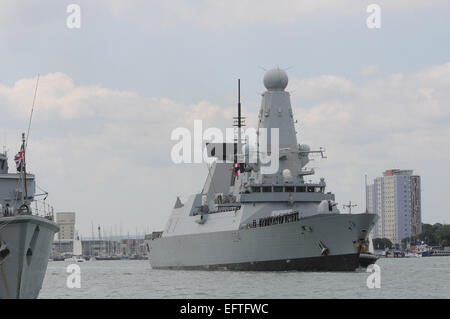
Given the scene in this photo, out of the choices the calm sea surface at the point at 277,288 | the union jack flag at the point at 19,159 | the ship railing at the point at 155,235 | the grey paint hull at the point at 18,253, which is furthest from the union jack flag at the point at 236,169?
the grey paint hull at the point at 18,253

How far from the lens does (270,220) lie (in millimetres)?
52938

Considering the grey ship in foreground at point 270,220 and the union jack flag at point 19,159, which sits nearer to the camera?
the union jack flag at point 19,159

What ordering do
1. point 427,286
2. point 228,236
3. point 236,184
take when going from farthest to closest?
point 236,184 → point 228,236 → point 427,286

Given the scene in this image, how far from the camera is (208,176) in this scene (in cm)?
6725

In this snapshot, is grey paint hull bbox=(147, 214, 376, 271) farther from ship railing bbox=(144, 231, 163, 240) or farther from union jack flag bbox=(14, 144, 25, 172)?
union jack flag bbox=(14, 144, 25, 172)

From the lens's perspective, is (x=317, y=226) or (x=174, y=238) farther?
(x=174, y=238)

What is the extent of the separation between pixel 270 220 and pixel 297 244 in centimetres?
336

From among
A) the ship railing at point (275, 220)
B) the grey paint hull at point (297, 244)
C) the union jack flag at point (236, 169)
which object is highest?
the union jack flag at point (236, 169)

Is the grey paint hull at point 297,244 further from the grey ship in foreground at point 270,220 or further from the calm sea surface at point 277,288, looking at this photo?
the calm sea surface at point 277,288

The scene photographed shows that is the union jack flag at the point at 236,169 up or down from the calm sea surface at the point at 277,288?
up

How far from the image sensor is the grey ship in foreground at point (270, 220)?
49.1 metres
